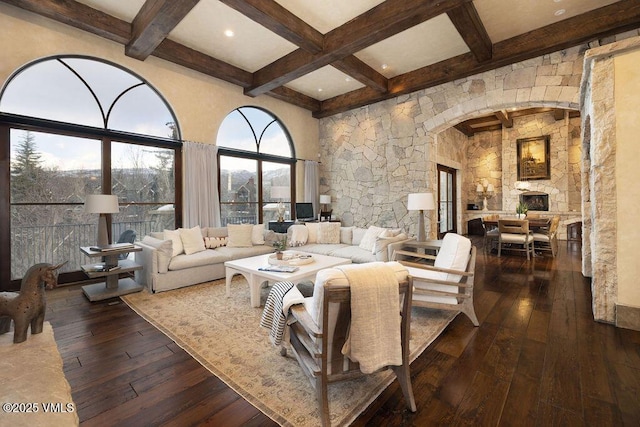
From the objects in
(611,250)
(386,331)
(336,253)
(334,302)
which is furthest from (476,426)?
(336,253)

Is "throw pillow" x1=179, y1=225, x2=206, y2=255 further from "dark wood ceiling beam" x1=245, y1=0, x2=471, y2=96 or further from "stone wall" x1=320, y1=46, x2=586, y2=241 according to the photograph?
"stone wall" x1=320, y1=46, x2=586, y2=241

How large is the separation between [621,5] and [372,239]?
182 inches

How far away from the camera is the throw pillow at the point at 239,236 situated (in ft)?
15.8

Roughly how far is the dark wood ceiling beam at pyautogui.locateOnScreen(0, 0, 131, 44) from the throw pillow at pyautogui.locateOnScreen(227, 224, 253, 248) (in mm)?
3274

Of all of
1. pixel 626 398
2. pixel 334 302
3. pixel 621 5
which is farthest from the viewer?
pixel 621 5

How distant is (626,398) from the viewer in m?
1.66

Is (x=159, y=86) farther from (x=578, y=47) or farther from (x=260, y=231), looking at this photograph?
(x=578, y=47)

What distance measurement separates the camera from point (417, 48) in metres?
4.82

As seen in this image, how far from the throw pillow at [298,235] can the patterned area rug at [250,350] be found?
4.77 ft

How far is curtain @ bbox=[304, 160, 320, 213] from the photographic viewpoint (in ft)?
24.2

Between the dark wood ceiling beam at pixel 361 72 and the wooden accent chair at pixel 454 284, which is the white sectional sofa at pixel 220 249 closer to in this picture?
the wooden accent chair at pixel 454 284

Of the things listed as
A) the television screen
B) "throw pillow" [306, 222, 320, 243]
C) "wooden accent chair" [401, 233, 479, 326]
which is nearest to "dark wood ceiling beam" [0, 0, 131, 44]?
"throw pillow" [306, 222, 320, 243]

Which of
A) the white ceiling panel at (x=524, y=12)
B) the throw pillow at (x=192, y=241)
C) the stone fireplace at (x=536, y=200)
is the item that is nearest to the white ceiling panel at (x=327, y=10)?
the white ceiling panel at (x=524, y=12)

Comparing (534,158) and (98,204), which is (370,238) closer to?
(98,204)
